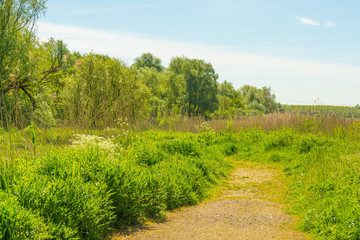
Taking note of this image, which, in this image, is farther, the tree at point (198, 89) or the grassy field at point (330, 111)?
the tree at point (198, 89)

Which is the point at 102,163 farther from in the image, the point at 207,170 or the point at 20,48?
the point at 20,48

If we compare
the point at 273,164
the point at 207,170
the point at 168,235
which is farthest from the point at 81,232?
the point at 273,164

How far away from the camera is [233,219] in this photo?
4.86 metres

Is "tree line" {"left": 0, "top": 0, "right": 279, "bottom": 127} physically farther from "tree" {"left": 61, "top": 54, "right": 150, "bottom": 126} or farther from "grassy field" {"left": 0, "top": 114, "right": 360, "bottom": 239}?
"grassy field" {"left": 0, "top": 114, "right": 360, "bottom": 239}

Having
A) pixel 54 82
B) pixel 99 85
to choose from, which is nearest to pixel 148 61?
pixel 54 82

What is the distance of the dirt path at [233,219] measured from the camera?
4.09 metres

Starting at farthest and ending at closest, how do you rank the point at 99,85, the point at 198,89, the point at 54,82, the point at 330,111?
the point at 198,89, the point at 54,82, the point at 330,111, the point at 99,85

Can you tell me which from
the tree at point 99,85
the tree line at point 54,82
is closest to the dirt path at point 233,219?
the tree line at point 54,82

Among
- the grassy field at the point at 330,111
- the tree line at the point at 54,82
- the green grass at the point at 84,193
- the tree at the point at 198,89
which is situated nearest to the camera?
the green grass at the point at 84,193

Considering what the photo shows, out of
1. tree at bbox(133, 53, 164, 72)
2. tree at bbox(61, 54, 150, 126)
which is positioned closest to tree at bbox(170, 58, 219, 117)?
tree at bbox(133, 53, 164, 72)

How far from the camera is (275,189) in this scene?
6.92 metres

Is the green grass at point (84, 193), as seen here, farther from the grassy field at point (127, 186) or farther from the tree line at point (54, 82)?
the tree line at point (54, 82)

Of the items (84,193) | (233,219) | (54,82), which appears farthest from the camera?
(54,82)

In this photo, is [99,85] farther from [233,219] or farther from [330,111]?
[330,111]
